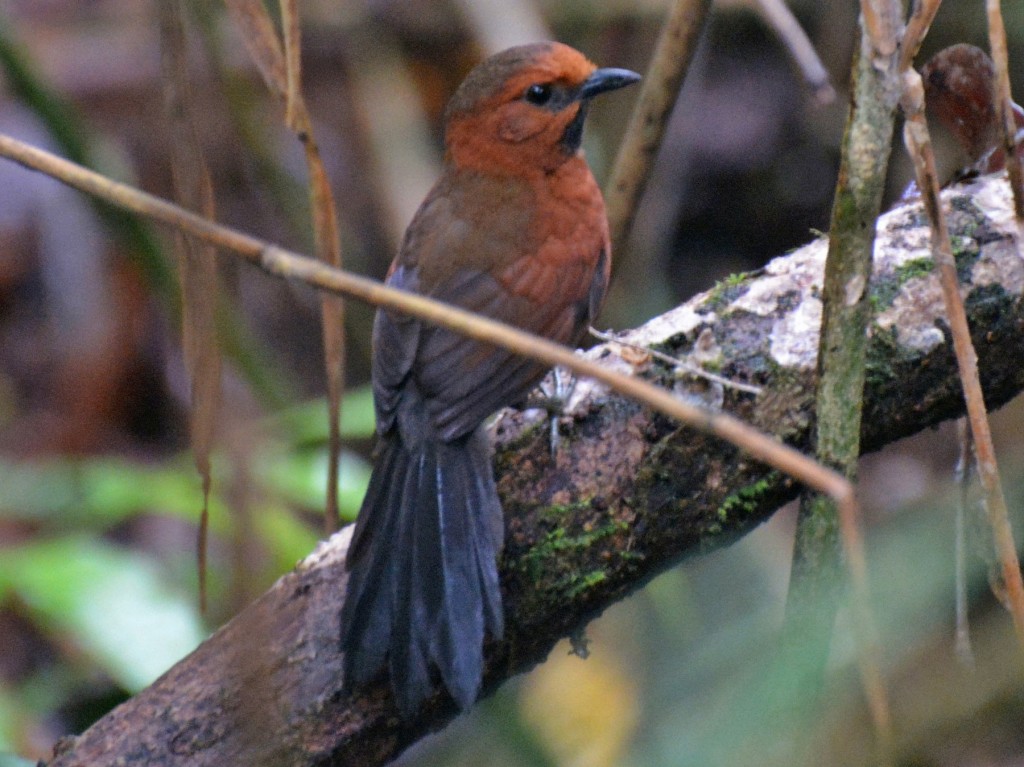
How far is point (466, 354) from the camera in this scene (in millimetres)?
2414

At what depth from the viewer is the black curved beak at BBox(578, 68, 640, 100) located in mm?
2957

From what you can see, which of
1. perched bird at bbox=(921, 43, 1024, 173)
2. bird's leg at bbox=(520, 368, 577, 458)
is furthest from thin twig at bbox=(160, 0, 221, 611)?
perched bird at bbox=(921, 43, 1024, 173)

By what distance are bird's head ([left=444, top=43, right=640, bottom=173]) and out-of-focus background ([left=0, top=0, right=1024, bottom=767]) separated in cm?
39

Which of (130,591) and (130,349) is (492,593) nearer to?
(130,591)

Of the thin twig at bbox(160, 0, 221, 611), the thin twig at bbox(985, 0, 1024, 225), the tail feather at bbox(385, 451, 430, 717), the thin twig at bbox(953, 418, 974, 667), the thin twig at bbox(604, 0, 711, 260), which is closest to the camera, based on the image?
the thin twig at bbox(953, 418, 974, 667)

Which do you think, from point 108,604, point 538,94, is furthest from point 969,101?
point 108,604

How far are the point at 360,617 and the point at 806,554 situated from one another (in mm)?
731

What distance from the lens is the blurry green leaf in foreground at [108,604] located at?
9.17ft

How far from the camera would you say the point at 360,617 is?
1938 mm

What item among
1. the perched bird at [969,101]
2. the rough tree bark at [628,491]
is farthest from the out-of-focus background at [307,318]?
the perched bird at [969,101]

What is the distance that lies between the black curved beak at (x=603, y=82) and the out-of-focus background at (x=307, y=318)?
44 centimetres

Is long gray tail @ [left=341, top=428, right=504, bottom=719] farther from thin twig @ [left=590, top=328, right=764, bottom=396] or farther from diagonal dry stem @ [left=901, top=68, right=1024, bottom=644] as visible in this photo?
diagonal dry stem @ [left=901, top=68, right=1024, bottom=644]

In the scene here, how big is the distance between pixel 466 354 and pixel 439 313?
1181 millimetres

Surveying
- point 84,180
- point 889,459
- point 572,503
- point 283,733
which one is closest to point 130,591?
point 283,733
